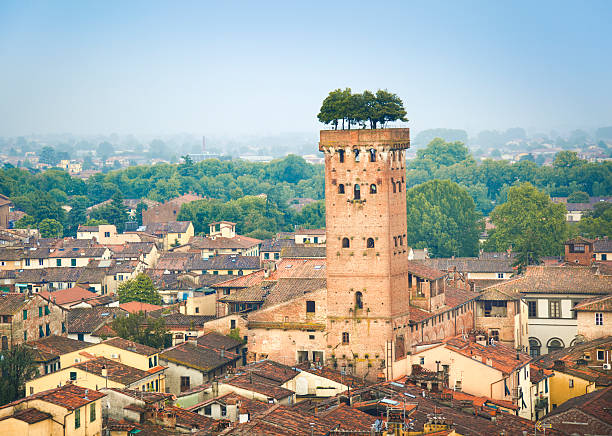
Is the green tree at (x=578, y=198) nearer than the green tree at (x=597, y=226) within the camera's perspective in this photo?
No

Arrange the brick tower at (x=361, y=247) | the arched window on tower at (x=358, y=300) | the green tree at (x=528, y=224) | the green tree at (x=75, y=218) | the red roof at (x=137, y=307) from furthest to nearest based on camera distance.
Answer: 1. the green tree at (x=75, y=218)
2. the green tree at (x=528, y=224)
3. the red roof at (x=137, y=307)
4. the arched window on tower at (x=358, y=300)
5. the brick tower at (x=361, y=247)

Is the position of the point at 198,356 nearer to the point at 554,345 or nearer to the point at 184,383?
the point at 184,383

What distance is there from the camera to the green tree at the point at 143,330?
202ft

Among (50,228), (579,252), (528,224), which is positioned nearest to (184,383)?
(579,252)

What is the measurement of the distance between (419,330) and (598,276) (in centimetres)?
1536

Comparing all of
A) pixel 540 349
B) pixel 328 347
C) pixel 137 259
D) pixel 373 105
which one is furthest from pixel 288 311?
pixel 137 259

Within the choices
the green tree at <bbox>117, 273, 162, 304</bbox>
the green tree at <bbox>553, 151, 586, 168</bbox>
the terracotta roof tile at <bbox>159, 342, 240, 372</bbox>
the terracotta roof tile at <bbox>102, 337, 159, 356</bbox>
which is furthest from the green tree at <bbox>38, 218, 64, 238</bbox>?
the green tree at <bbox>553, 151, 586, 168</bbox>

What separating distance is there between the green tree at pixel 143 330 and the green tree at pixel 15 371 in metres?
6.48

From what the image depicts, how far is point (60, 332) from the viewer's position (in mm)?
64250

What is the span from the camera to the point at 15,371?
5269 cm

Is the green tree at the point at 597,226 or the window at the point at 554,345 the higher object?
the green tree at the point at 597,226

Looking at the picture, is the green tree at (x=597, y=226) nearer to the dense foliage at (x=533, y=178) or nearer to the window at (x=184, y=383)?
the dense foliage at (x=533, y=178)

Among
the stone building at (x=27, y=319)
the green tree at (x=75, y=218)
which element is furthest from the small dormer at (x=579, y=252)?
the green tree at (x=75, y=218)

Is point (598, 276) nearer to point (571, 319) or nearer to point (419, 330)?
point (571, 319)
